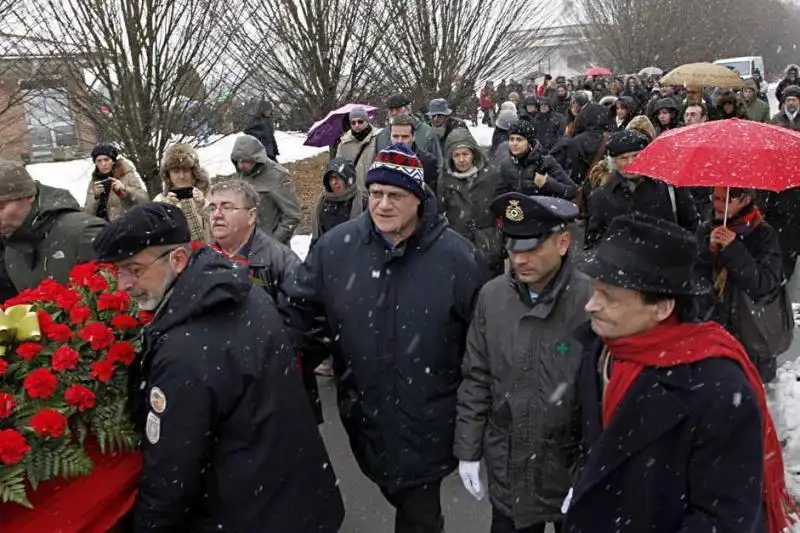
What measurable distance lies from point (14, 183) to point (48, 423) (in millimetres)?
1983

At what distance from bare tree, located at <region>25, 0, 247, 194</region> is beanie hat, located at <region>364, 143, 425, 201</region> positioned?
447 centimetres

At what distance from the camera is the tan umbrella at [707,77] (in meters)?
11.6

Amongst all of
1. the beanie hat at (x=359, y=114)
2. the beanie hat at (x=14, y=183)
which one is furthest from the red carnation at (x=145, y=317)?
the beanie hat at (x=359, y=114)

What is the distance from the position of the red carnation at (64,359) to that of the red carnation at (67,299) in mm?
290

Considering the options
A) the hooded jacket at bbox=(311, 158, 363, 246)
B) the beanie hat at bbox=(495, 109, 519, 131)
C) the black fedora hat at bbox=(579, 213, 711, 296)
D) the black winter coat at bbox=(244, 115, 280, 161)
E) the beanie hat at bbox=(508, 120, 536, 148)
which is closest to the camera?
the black fedora hat at bbox=(579, 213, 711, 296)

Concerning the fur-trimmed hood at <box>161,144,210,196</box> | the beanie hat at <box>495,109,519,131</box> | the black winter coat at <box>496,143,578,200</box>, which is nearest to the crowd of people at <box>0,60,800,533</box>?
the fur-trimmed hood at <box>161,144,210,196</box>

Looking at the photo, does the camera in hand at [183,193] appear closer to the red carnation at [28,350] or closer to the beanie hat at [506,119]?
the red carnation at [28,350]

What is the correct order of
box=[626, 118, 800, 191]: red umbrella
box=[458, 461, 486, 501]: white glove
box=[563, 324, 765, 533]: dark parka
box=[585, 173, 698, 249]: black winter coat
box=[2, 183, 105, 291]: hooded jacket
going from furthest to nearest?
box=[585, 173, 698, 249]: black winter coat, box=[626, 118, 800, 191]: red umbrella, box=[2, 183, 105, 291]: hooded jacket, box=[458, 461, 486, 501]: white glove, box=[563, 324, 765, 533]: dark parka

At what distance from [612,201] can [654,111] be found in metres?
5.73

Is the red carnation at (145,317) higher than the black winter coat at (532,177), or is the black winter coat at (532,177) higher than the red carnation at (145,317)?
the red carnation at (145,317)

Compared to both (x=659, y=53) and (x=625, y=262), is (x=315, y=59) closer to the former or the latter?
(x=625, y=262)

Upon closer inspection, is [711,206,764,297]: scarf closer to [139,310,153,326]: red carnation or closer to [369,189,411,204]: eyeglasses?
[369,189,411,204]: eyeglasses

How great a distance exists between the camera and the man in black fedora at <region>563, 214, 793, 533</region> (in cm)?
200

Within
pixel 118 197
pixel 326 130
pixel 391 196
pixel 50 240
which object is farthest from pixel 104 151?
pixel 391 196
